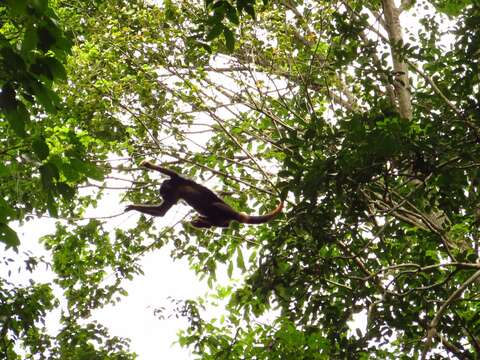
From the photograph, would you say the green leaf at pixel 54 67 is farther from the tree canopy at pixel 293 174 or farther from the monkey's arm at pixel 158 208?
the monkey's arm at pixel 158 208

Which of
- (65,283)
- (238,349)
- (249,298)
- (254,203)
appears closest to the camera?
(238,349)

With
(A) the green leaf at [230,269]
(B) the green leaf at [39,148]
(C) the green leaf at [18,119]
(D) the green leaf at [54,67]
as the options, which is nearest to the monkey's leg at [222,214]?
(A) the green leaf at [230,269]

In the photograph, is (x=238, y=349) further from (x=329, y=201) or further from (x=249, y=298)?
(x=329, y=201)

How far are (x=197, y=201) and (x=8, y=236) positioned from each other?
4865 mm

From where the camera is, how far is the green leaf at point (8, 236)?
2357 millimetres

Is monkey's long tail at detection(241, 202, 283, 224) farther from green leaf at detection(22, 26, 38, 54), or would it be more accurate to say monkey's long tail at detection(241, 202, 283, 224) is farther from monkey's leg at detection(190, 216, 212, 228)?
green leaf at detection(22, 26, 38, 54)

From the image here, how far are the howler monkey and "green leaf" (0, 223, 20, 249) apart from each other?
15.1ft

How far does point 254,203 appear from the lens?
24.7 feet

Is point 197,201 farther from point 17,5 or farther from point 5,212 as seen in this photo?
point 17,5

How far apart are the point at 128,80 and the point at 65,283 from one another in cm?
305

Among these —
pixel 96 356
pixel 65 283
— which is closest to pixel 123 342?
pixel 96 356

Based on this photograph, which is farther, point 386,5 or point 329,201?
point 386,5

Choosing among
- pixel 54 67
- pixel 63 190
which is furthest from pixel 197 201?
pixel 54 67

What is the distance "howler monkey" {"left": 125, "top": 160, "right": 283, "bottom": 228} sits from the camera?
7.06 meters
